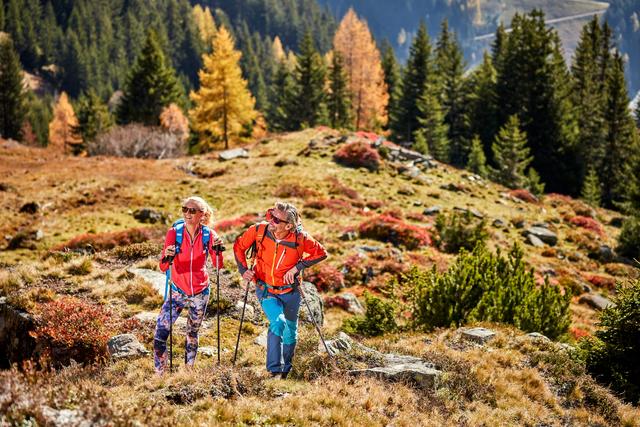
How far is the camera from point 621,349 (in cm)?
800

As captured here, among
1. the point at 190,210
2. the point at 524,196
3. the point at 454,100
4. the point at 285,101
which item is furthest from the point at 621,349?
the point at 285,101

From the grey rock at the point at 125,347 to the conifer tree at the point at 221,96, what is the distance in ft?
122

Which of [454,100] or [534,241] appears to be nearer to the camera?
[534,241]

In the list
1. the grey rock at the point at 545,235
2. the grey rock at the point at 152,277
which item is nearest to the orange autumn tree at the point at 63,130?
the grey rock at the point at 545,235

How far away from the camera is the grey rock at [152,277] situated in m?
11.0

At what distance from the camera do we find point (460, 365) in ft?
24.7

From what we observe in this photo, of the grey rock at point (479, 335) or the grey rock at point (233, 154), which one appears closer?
the grey rock at point (479, 335)

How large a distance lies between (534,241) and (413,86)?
123 ft

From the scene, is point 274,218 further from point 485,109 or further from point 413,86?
point 413,86

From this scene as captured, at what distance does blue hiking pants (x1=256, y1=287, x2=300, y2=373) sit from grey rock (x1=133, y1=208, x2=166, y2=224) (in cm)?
1680

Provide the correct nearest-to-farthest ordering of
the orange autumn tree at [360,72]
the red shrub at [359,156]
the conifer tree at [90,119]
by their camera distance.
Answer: the red shrub at [359,156] < the orange autumn tree at [360,72] < the conifer tree at [90,119]

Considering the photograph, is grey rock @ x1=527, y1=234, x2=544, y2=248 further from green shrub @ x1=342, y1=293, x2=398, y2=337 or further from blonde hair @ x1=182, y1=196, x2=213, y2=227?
blonde hair @ x1=182, y1=196, x2=213, y2=227

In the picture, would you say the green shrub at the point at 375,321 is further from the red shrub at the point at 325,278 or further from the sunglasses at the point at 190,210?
the sunglasses at the point at 190,210

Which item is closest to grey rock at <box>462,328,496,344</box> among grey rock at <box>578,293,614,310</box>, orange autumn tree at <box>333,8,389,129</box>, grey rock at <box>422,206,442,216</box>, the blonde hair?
the blonde hair
